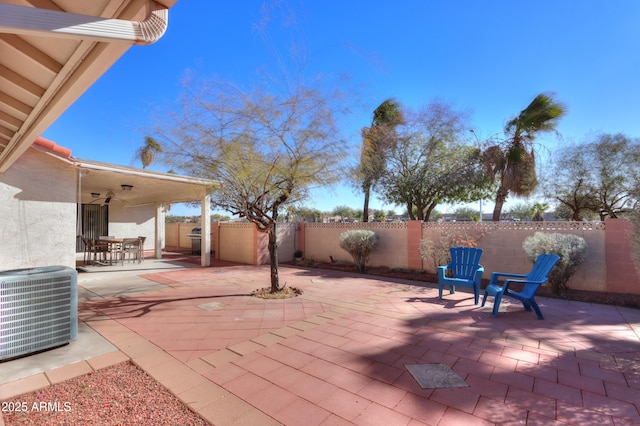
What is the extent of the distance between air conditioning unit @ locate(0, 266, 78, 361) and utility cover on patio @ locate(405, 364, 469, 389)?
4.04 metres

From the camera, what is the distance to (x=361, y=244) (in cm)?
970

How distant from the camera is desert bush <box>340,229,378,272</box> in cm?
970

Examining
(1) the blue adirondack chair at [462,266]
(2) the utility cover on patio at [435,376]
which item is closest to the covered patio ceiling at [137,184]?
(1) the blue adirondack chair at [462,266]

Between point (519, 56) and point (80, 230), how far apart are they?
58.6ft

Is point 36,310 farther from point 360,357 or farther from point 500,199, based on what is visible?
point 500,199

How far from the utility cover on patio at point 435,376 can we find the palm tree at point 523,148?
10.4 meters

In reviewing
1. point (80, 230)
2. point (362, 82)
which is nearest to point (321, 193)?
point (362, 82)

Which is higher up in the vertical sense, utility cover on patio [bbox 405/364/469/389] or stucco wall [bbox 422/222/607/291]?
A: stucco wall [bbox 422/222/607/291]

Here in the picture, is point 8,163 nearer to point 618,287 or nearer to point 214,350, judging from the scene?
point 214,350

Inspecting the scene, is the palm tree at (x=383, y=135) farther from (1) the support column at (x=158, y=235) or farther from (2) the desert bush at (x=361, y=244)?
(1) the support column at (x=158, y=235)

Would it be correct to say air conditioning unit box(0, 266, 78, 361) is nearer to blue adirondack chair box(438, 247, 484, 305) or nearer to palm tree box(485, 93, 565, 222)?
blue adirondack chair box(438, 247, 484, 305)

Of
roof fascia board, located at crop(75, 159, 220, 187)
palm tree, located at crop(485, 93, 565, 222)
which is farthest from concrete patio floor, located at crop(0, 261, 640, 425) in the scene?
palm tree, located at crop(485, 93, 565, 222)

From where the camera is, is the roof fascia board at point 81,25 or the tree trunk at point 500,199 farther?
the tree trunk at point 500,199

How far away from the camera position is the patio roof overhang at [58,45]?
1649 millimetres
